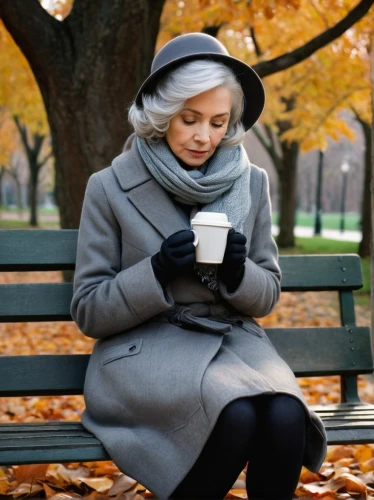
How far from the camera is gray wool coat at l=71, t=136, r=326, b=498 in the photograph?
8.44ft

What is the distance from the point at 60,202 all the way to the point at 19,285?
2.84m

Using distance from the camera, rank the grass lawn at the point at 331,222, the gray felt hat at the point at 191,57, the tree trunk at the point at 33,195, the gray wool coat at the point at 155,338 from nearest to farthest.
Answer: the gray wool coat at the point at 155,338 < the gray felt hat at the point at 191,57 < the tree trunk at the point at 33,195 < the grass lawn at the point at 331,222

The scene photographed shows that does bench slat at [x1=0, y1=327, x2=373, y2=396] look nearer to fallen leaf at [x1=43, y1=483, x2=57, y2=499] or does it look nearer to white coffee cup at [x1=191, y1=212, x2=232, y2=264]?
fallen leaf at [x1=43, y1=483, x2=57, y2=499]

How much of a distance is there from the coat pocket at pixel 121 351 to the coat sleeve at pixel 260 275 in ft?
1.22

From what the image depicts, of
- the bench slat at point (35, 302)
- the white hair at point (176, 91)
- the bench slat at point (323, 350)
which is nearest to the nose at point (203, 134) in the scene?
the white hair at point (176, 91)

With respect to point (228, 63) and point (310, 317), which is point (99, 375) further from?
point (310, 317)

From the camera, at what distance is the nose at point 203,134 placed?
2889mm

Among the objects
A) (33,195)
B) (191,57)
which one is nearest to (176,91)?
(191,57)

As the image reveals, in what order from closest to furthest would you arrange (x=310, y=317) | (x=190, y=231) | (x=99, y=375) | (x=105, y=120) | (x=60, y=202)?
(x=190, y=231) → (x=99, y=375) → (x=105, y=120) → (x=60, y=202) → (x=310, y=317)

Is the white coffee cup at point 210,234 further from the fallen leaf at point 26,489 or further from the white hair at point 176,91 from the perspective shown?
the fallen leaf at point 26,489

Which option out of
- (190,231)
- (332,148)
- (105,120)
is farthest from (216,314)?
(332,148)

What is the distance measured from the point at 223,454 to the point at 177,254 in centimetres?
66

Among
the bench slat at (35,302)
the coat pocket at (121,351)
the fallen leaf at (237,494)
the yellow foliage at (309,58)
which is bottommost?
the fallen leaf at (237,494)

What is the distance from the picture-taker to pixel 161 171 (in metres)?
2.96
